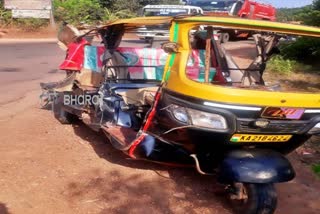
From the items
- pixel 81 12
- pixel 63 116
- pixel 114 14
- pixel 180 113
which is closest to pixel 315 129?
pixel 180 113

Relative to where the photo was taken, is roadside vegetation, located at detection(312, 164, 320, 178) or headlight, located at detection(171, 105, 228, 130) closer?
headlight, located at detection(171, 105, 228, 130)

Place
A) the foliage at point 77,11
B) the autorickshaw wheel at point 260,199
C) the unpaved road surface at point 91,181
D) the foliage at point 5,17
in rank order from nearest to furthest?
the autorickshaw wheel at point 260,199, the unpaved road surface at point 91,181, the foliage at point 5,17, the foliage at point 77,11

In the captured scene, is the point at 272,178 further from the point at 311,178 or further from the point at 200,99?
the point at 311,178

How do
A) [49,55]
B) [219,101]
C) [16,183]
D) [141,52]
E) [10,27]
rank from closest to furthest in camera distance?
1. [219,101]
2. [16,183]
3. [141,52]
4. [49,55]
5. [10,27]

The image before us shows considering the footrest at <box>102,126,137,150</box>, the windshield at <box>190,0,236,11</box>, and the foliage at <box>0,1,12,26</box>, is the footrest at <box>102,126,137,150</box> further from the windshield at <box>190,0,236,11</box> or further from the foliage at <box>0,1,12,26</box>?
the foliage at <box>0,1,12,26</box>

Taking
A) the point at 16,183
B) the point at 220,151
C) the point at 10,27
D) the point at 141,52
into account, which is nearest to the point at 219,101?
the point at 220,151

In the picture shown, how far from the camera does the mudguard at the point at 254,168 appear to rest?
368cm

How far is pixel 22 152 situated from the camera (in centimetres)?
529

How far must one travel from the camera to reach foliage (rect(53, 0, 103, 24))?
2900cm

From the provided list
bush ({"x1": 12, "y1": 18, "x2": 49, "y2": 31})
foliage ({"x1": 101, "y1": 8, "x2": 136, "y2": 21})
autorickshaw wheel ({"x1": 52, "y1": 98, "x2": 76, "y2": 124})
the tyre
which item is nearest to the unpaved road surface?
autorickshaw wheel ({"x1": 52, "y1": 98, "x2": 76, "y2": 124})

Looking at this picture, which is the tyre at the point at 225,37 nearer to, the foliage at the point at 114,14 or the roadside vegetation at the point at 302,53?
the roadside vegetation at the point at 302,53

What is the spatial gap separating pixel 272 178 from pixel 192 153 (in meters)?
0.87

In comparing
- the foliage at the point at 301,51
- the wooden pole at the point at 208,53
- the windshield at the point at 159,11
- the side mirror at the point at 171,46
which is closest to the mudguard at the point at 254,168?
the wooden pole at the point at 208,53

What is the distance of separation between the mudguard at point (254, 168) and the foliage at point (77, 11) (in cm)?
2601
